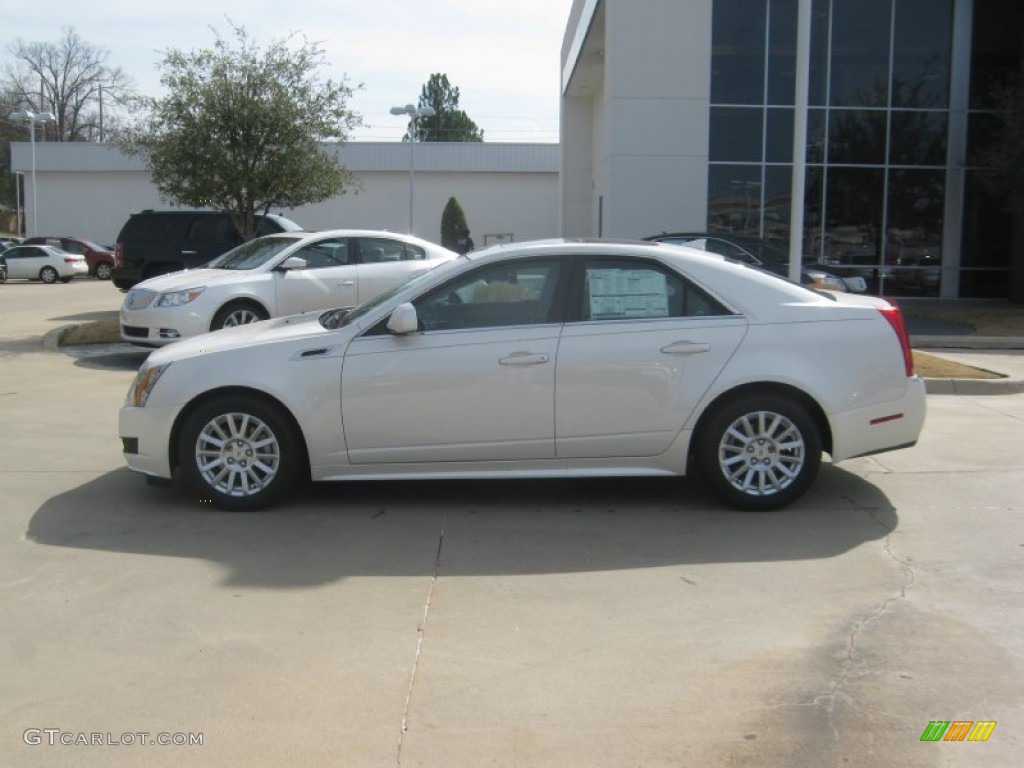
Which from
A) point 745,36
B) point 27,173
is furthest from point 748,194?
point 27,173

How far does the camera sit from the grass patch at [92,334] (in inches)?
588

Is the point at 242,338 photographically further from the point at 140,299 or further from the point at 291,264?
Result: the point at 140,299

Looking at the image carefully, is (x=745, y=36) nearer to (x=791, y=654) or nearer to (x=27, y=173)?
(x=791, y=654)

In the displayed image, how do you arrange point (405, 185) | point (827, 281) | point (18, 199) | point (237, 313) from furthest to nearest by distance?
point (18, 199), point (405, 185), point (827, 281), point (237, 313)

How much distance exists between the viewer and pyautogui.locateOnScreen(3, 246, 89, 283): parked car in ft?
118

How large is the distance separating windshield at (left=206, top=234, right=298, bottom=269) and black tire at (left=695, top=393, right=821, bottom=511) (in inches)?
320

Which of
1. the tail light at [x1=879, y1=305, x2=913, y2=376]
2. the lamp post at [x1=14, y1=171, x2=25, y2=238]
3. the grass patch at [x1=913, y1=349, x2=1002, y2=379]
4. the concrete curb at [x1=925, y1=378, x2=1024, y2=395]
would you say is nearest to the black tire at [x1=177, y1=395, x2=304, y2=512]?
the tail light at [x1=879, y1=305, x2=913, y2=376]

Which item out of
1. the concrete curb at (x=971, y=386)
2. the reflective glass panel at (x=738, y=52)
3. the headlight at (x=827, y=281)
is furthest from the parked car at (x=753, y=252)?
the reflective glass panel at (x=738, y=52)

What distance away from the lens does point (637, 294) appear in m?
6.41

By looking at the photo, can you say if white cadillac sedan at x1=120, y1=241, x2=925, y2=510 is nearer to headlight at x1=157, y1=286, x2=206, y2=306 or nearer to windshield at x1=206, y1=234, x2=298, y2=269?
headlight at x1=157, y1=286, x2=206, y2=306

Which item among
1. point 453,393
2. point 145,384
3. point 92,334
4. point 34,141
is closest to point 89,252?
point 34,141

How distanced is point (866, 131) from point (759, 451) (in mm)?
19082

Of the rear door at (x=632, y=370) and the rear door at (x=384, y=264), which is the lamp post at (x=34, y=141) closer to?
the rear door at (x=384, y=264)

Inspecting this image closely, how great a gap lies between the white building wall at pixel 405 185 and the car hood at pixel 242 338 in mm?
39495
